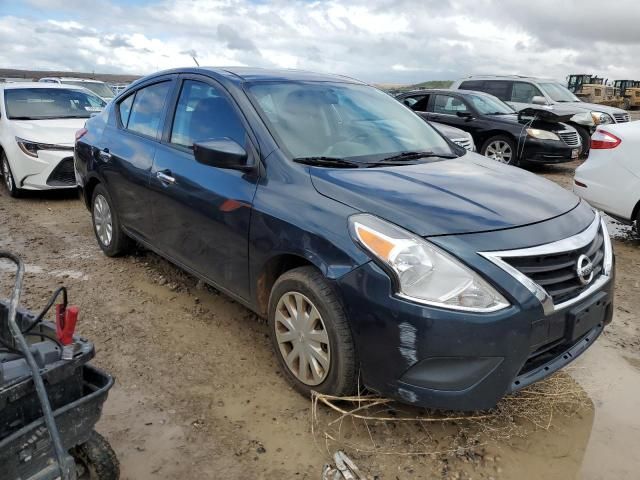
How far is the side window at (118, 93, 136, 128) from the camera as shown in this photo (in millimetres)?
4461

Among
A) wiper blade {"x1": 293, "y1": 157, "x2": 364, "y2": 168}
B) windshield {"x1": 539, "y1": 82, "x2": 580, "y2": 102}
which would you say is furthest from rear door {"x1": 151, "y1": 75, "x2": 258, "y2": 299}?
windshield {"x1": 539, "y1": 82, "x2": 580, "y2": 102}

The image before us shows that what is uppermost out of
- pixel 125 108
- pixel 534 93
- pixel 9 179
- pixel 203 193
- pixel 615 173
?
pixel 534 93

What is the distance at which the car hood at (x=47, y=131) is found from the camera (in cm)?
692

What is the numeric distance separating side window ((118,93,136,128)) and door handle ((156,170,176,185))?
982mm

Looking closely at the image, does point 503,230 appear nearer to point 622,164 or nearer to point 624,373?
point 624,373

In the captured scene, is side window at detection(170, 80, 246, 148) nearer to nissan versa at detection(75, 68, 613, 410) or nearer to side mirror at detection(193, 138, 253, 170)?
nissan versa at detection(75, 68, 613, 410)

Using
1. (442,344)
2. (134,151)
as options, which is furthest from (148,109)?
(442,344)

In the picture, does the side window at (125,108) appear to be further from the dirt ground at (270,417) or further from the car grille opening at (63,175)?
the car grille opening at (63,175)

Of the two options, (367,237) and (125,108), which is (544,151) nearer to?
(125,108)

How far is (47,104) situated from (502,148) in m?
7.73

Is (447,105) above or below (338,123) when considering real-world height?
below

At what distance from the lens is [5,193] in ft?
25.3

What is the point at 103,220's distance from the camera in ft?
16.0

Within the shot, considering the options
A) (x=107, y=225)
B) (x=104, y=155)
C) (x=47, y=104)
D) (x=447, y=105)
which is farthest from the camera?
(x=447, y=105)
